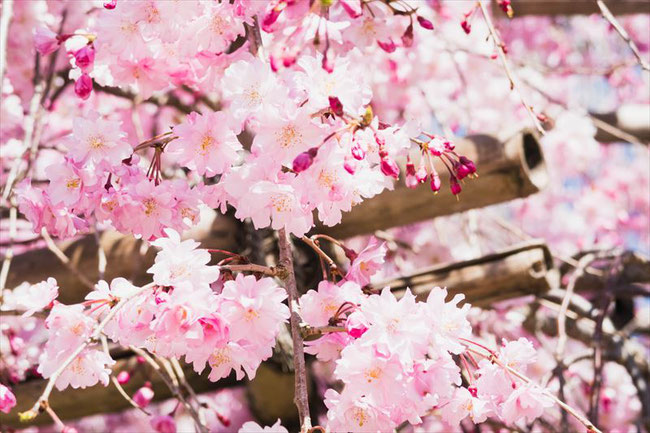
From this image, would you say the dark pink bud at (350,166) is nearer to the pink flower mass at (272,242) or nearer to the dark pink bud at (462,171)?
the pink flower mass at (272,242)

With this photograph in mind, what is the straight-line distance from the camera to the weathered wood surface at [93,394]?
170 centimetres

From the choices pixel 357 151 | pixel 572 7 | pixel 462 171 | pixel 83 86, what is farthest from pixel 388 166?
pixel 572 7

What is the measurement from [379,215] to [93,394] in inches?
31.1

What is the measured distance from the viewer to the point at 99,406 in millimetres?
1854

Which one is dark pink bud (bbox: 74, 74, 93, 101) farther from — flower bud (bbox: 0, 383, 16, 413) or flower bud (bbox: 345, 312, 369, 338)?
flower bud (bbox: 345, 312, 369, 338)

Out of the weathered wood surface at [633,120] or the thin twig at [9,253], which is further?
the weathered wood surface at [633,120]

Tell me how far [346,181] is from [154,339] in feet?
1.06

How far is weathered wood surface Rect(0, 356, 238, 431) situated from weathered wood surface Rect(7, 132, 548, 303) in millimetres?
213

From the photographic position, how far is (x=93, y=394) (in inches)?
71.1

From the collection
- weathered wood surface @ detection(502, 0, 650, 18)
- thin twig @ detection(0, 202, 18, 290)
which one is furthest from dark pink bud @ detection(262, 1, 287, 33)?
weathered wood surface @ detection(502, 0, 650, 18)

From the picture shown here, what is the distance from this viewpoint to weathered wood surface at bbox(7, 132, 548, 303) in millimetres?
1737

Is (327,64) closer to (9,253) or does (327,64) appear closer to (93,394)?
(9,253)

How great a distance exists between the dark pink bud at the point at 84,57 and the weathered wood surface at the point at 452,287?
78 cm

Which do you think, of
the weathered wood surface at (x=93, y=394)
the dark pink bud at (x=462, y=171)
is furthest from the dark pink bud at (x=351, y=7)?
the weathered wood surface at (x=93, y=394)
